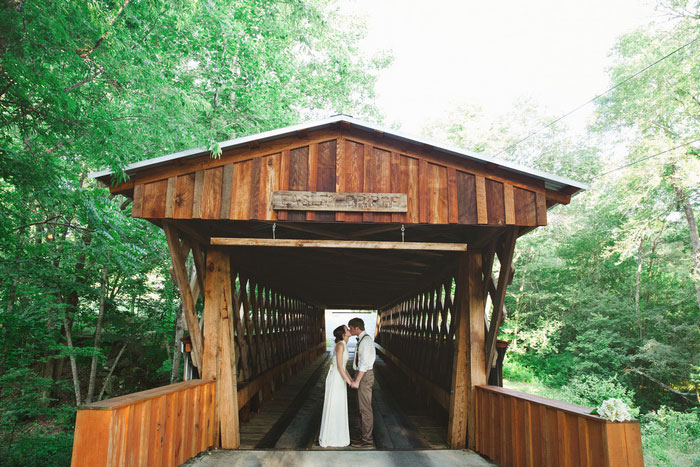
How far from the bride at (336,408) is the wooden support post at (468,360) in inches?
48.3

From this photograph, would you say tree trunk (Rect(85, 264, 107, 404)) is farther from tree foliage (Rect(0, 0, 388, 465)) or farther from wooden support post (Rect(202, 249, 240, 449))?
wooden support post (Rect(202, 249, 240, 449))

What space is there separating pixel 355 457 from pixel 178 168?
11.4 feet

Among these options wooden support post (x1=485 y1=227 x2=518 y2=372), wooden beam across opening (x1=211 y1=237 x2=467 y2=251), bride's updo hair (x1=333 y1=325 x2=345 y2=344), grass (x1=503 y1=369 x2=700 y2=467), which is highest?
wooden beam across opening (x1=211 y1=237 x2=467 y2=251)

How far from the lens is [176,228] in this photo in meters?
4.60

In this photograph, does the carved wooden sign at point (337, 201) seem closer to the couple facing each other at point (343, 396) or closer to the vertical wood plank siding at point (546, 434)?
the couple facing each other at point (343, 396)

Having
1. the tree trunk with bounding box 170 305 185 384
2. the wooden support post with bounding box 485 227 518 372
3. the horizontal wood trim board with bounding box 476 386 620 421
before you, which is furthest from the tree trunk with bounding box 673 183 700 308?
the tree trunk with bounding box 170 305 185 384

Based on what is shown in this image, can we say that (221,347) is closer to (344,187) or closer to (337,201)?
(337,201)

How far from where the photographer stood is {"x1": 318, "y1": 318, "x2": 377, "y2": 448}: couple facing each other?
5.18 metres

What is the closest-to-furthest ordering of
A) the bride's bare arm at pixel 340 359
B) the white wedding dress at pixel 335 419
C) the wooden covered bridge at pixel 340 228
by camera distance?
the wooden covered bridge at pixel 340 228 < the white wedding dress at pixel 335 419 < the bride's bare arm at pixel 340 359

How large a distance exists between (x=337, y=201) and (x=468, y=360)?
2442 mm

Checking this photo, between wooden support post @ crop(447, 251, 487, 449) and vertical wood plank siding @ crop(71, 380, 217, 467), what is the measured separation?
271 cm

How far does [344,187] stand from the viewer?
4457 mm

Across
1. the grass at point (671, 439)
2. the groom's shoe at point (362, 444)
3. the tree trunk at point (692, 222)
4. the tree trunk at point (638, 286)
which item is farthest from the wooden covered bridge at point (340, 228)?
the tree trunk at point (638, 286)

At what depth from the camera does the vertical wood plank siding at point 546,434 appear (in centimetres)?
271
